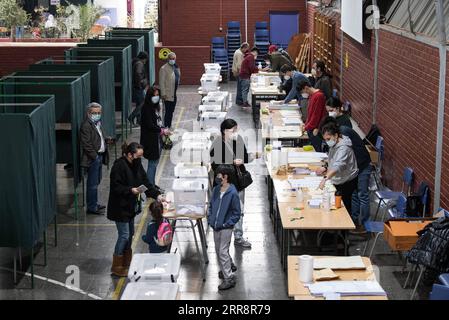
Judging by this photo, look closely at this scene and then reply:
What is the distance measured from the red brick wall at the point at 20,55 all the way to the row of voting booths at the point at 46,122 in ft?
20.4

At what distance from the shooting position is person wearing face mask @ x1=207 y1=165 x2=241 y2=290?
11164 millimetres

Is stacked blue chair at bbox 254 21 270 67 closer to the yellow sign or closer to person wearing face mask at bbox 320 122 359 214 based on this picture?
the yellow sign

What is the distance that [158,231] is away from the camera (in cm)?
1130

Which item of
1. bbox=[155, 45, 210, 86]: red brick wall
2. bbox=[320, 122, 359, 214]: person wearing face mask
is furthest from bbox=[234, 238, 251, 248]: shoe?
bbox=[155, 45, 210, 86]: red brick wall

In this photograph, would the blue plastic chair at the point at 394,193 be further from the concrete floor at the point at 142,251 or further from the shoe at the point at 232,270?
the shoe at the point at 232,270

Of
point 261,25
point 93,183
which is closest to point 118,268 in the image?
point 93,183

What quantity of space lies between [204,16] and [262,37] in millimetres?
2235

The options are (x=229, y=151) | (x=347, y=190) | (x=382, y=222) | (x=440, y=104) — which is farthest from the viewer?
(x=347, y=190)

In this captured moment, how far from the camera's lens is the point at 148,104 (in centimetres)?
1548

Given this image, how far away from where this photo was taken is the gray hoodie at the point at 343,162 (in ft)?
42.4

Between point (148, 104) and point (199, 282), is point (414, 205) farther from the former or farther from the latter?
point (148, 104)

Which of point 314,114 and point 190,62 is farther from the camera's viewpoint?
point 190,62

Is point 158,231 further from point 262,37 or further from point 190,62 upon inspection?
point 262,37
